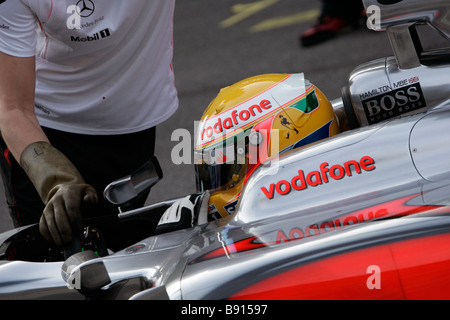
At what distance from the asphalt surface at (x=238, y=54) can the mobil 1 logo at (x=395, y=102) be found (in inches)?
A: 94.7

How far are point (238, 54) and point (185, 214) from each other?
4.10 metres

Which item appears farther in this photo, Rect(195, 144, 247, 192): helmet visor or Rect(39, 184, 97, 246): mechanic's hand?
Rect(195, 144, 247, 192): helmet visor

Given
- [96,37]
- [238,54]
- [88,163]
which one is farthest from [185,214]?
[238,54]

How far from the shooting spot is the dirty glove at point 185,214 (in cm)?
187

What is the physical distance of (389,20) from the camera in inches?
69.2

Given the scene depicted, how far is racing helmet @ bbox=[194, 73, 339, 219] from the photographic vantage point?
2.06m

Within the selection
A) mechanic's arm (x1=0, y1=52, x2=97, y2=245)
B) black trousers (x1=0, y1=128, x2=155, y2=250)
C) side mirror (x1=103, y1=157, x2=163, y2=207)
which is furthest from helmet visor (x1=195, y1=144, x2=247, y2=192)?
black trousers (x1=0, y1=128, x2=155, y2=250)

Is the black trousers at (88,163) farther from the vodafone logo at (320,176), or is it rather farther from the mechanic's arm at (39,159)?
the vodafone logo at (320,176)

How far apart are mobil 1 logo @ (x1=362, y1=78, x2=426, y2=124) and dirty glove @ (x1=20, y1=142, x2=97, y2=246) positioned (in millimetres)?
777

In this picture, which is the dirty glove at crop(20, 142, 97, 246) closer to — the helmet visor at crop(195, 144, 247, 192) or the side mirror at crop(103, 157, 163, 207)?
the side mirror at crop(103, 157, 163, 207)

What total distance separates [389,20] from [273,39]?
4257mm

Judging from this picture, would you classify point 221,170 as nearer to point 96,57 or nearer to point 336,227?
point 96,57

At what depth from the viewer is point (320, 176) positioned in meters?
1.65

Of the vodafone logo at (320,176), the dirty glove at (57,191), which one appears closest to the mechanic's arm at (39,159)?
the dirty glove at (57,191)
